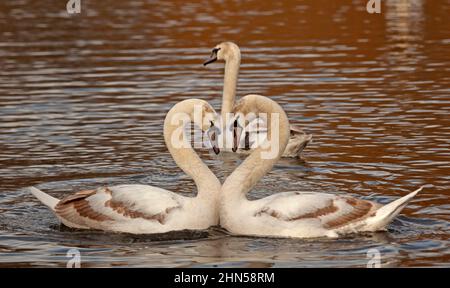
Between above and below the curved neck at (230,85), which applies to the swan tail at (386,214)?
below

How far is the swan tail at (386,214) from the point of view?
37.4ft

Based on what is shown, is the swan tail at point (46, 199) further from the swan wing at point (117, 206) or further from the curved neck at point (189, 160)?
the curved neck at point (189, 160)

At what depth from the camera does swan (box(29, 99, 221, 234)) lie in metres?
11.8

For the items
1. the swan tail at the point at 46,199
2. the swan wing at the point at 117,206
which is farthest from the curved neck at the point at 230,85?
the swan wing at the point at 117,206

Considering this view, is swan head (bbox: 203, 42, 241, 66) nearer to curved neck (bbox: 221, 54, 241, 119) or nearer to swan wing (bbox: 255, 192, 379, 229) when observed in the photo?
curved neck (bbox: 221, 54, 241, 119)

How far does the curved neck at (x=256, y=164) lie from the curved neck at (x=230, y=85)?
19.2ft

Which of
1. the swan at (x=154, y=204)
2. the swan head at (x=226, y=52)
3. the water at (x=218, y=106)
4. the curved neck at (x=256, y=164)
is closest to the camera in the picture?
the water at (x=218, y=106)

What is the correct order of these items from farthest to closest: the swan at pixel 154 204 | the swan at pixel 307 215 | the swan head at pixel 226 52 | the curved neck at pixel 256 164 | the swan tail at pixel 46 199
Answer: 1. the swan head at pixel 226 52
2. the swan tail at pixel 46 199
3. the curved neck at pixel 256 164
4. the swan at pixel 154 204
5. the swan at pixel 307 215

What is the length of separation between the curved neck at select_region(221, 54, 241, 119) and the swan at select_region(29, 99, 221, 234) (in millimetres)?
5910

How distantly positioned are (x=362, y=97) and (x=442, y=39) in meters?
7.34

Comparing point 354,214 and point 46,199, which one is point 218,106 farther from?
point 354,214

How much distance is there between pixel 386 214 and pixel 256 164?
63.7 inches

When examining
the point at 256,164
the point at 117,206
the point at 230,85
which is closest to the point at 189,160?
the point at 256,164
